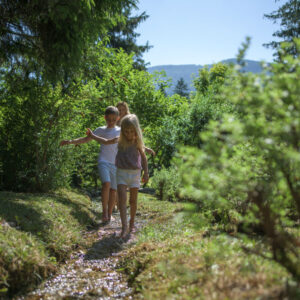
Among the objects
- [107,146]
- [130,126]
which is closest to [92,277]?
[130,126]

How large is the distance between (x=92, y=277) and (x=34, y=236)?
2.96ft

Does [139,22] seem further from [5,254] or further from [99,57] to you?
[5,254]

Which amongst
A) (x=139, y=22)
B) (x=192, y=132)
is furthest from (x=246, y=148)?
(x=139, y=22)

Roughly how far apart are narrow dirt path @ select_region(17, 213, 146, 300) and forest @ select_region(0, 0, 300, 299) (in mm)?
86

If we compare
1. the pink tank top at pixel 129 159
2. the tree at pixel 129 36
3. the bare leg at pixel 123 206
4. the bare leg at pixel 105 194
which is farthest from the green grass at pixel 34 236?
the tree at pixel 129 36

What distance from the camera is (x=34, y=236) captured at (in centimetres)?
396

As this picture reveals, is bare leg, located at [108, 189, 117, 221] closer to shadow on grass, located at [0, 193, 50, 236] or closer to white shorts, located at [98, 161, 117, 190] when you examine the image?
white shorts, located at [98, 161, 117, 190]

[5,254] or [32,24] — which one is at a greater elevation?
[32,24]

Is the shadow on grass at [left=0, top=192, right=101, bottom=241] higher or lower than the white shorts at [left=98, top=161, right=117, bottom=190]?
lower

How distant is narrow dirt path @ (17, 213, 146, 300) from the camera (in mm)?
3223

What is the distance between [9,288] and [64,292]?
1.72ft

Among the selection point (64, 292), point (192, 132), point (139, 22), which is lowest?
point (64, 292)

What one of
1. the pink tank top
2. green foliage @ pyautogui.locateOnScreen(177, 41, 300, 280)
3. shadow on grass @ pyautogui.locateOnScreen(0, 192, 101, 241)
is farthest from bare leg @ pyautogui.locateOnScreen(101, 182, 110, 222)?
green foliage @ pyautogui.locateOnScreen(177, 41, 300, 280)

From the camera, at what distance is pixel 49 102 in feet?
23.2
